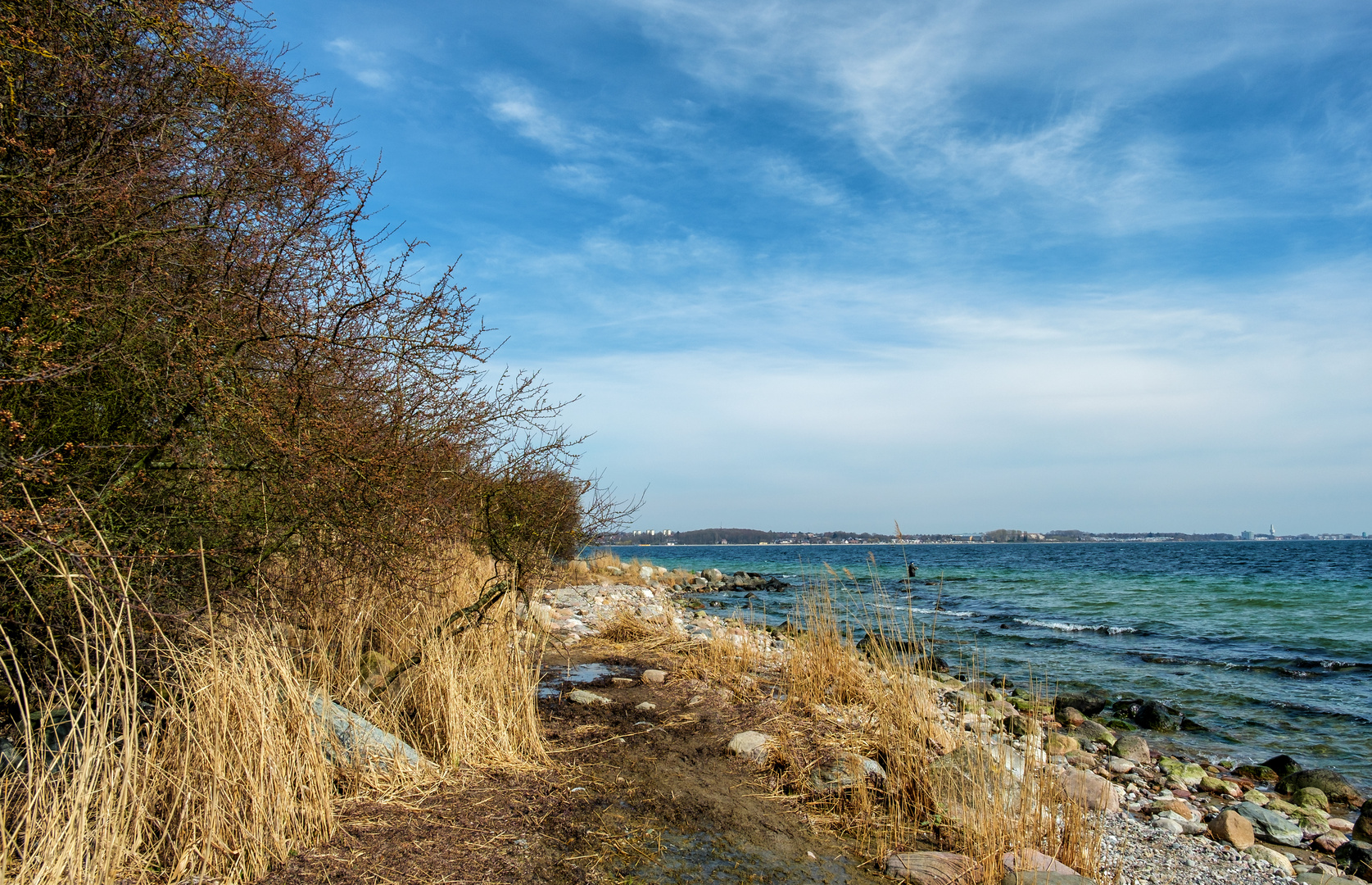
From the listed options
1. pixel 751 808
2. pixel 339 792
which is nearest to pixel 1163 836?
pixel 751 808

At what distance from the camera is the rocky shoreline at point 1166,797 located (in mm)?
4812

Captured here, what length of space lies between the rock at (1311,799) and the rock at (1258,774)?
60cm

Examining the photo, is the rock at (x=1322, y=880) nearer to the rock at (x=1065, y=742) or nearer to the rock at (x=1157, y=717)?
the rock at (x=1065, y=742)

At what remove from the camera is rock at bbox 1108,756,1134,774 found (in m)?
7.43

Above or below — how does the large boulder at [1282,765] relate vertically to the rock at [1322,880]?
below

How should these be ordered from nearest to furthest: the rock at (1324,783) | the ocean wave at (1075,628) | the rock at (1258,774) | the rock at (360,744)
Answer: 1. the rock at (360,744)
2. the rock at (1324,783)
3. the rock at (1258,774)
4. the ocean wave at (1075,628)

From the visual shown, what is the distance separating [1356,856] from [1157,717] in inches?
163

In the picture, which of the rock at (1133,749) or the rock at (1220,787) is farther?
the rock at (1133,749)

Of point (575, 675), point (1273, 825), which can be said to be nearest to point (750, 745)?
point (575, 675)

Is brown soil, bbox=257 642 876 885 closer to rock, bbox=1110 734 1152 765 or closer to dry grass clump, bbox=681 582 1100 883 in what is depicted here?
dry grass clump, bbox=681 582 1100 883

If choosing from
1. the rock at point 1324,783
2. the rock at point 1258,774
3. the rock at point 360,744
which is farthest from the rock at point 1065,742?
the rock at point 360,744

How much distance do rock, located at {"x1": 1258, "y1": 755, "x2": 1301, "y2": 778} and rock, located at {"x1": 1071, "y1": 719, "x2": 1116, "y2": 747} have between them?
134 cm

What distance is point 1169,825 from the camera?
227 inches

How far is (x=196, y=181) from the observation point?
3.96 m
